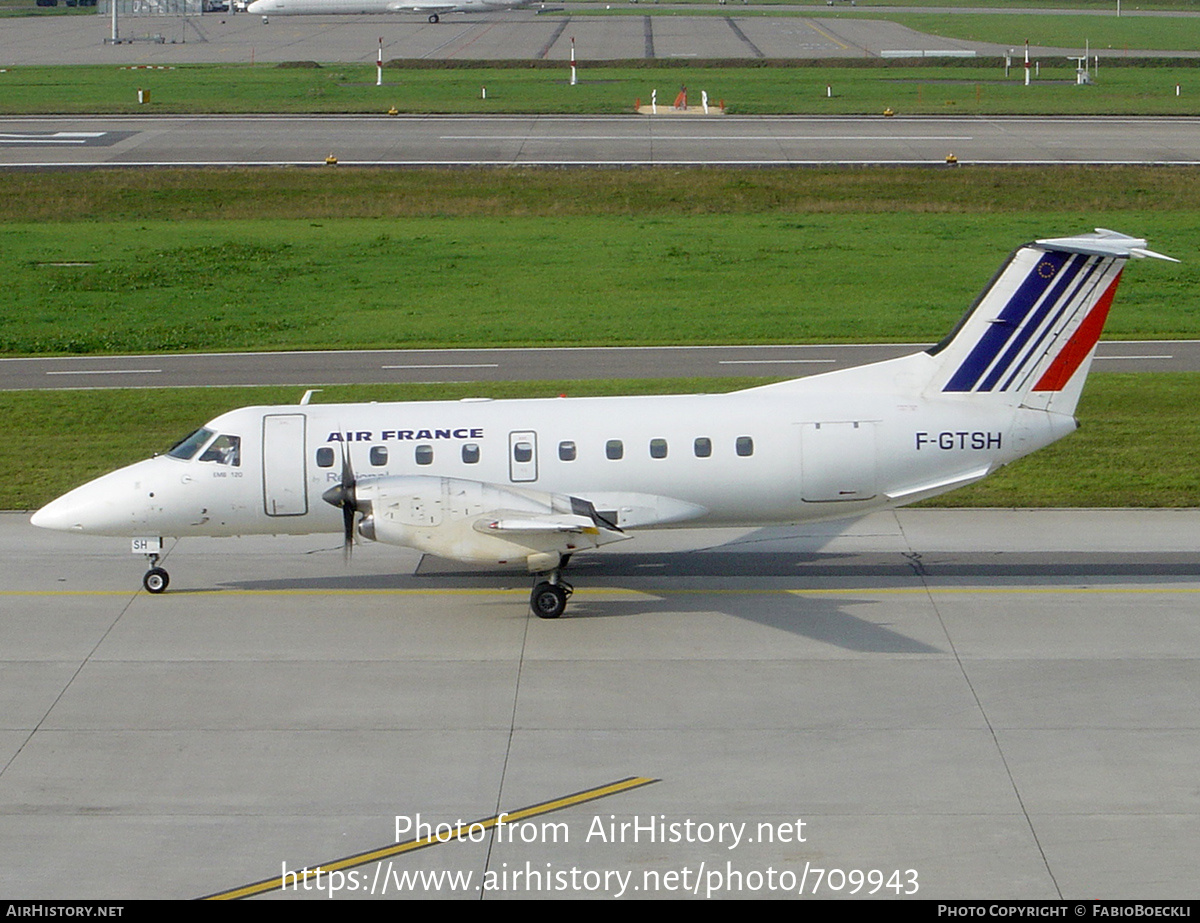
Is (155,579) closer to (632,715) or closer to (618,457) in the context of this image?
(618,457)

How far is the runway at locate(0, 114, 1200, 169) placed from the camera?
194ft

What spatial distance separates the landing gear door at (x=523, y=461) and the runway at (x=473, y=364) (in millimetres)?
12747

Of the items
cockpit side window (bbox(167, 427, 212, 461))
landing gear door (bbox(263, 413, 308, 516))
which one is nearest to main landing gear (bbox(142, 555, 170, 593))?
cockpit side window (bbox(167, 427, 212, 461))

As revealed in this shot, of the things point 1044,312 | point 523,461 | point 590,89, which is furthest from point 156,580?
point 590,89

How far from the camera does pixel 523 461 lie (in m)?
20.6

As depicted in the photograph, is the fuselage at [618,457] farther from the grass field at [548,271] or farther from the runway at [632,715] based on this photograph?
the grass field at [548,271]

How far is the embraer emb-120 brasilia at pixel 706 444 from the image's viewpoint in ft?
67.5

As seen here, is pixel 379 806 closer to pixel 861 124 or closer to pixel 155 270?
pixel 155 270

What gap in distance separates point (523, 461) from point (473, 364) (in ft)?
49.1

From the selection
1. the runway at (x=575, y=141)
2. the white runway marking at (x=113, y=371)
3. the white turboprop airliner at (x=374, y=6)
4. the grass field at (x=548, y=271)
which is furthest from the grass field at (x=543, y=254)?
the white turboprop airliner at (x=374, y=6)

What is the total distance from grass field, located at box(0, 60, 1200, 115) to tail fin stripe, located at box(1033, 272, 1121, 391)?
52471 millimetres

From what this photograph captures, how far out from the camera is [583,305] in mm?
40938

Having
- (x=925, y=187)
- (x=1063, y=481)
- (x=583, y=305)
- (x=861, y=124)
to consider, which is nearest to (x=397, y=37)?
(x=861, y=124)
